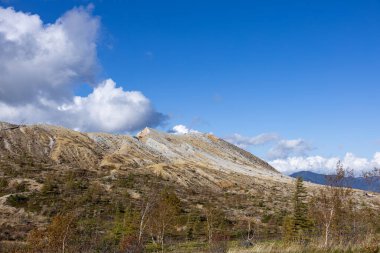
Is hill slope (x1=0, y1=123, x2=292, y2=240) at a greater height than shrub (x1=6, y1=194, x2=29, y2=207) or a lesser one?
greater

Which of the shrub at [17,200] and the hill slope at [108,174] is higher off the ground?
the hill slope at [108,174]

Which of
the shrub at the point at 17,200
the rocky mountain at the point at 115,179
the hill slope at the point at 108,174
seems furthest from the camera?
the hill slope at the point at 108,174

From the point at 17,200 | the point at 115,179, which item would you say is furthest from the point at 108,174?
the point at 17,200

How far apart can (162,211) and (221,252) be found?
2617cm

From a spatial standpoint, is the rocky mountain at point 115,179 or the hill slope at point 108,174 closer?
the rocky mountain at point 115,179

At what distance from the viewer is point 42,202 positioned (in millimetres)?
60156

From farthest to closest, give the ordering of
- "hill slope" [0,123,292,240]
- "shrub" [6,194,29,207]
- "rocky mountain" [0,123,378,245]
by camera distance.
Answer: "hill slope" [0,123,292,240] → "rocky mountain" [0,123,378,245] → "shrub" [6,194,29,207]

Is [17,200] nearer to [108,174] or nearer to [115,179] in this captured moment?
[115,179]

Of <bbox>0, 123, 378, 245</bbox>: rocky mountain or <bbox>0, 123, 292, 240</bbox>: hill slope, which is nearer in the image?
<bbox>0, 123, 378, 245</bbox>: rocky mountain

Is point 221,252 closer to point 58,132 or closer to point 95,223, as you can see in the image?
point 95,223

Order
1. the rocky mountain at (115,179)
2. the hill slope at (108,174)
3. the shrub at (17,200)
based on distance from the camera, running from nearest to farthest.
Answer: the shrub at (17,200)
the rocky mountain at (115,179)
the hill slope at (108,174)

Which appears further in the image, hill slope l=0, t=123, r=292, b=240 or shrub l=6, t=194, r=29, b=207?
hill slope l=0, t=123, r=292, b=240

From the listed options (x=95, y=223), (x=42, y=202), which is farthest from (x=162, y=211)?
(x=42, y=202)

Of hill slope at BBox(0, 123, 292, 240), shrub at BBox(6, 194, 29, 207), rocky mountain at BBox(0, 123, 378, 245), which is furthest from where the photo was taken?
hill slope at BBox(0, 123, 292, 240)
